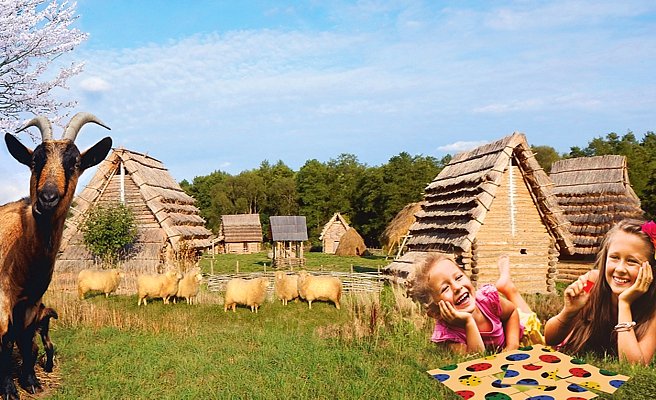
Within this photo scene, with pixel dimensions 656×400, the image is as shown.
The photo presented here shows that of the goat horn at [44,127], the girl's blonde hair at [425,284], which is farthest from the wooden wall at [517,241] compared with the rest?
the goat horn at [44,127]

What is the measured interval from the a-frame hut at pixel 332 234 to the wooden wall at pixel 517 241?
38.2m

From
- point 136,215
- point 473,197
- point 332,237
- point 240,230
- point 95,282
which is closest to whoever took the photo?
point 473,197

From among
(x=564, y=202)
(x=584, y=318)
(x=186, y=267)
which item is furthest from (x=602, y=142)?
(x=584, y=318)

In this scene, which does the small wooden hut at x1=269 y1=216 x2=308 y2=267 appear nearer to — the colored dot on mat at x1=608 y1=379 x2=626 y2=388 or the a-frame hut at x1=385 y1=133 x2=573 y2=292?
the a-frame hut at x1=385 y1=133 x2=573 y2=292

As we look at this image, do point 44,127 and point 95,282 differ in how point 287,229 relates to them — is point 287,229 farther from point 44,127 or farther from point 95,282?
point 44,127

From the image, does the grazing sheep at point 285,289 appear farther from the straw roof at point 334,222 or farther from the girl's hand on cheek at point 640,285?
the straw roof at point 334,222

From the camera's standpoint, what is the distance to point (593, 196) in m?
23.0

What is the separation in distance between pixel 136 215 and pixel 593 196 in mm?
21691

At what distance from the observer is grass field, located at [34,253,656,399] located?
6.21 metres

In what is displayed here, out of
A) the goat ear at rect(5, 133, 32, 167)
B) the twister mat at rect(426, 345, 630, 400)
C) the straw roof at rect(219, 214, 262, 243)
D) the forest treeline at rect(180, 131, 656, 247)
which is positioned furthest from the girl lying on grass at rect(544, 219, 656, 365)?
the straw roof at rect(219, 214, 262, 243)

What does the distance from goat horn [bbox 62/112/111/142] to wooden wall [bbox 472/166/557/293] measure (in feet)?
44.1

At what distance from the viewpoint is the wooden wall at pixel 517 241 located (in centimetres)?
1682

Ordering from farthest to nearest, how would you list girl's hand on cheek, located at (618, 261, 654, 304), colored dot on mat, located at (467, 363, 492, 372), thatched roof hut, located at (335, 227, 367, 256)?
thatched roof hut, located at (335, 227, 367, 256) → girl's hand on cheek, located at (618, 261, 654, 304) → colored dot on mat, located at (467, 363, 492, 372)

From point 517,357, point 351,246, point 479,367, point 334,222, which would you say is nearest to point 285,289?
point 517,357
